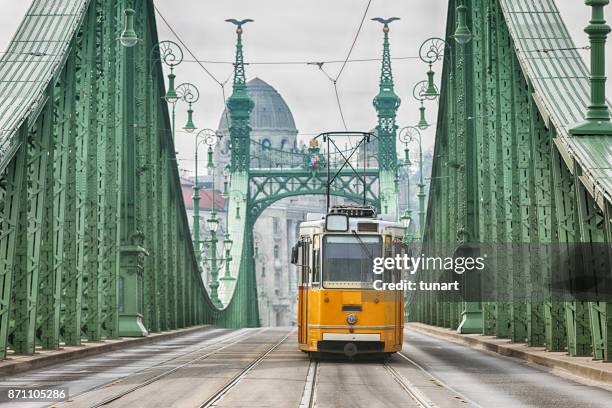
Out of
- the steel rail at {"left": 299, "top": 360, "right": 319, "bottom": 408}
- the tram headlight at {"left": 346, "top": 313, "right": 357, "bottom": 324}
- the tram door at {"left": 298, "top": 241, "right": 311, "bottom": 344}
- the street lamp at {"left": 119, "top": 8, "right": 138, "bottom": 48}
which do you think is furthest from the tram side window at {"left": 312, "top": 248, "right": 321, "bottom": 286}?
the street lamp at {"left": 119, "top": 8, "right": 138, "bottom": 48}

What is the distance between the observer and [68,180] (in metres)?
34.5

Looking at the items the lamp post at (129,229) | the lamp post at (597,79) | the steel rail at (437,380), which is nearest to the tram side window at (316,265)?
the steel rail at (437,380)

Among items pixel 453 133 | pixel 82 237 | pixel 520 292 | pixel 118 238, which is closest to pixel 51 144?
pixel 82 237

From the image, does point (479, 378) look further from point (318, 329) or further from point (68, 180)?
point (68, 180)

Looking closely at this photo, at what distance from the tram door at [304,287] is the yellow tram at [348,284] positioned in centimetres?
28

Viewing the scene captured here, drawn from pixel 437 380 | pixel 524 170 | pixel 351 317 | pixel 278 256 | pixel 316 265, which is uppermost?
pixel 278 256

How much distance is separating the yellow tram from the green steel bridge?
11.3 ft

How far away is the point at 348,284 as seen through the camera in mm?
29062

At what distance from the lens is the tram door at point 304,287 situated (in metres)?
29.6

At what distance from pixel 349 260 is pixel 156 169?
21917mm

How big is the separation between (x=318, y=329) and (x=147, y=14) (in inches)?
860

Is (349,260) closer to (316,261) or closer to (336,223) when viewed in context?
(316,261)

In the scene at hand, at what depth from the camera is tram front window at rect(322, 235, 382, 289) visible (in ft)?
95.2

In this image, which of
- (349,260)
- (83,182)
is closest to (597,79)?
(349,260)
